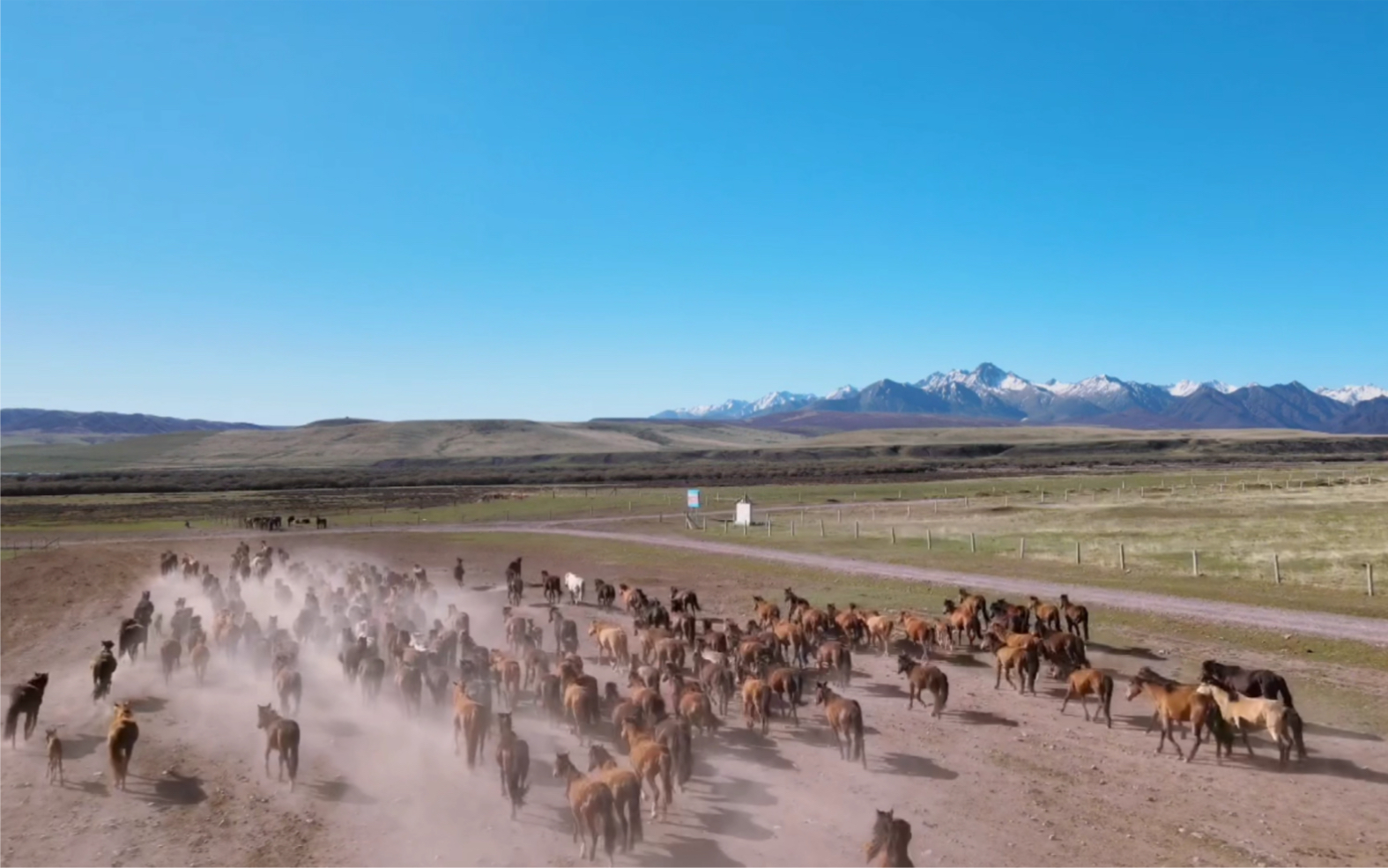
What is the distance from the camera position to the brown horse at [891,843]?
9891mm

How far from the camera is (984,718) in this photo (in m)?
17.3

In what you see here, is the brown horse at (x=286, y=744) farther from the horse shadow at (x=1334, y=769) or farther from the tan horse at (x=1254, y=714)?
the horse shadow at (x=1334, y=769)

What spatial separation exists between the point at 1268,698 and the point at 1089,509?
5224cm

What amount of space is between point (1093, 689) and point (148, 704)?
20.2m

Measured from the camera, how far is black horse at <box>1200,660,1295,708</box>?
15828 mm

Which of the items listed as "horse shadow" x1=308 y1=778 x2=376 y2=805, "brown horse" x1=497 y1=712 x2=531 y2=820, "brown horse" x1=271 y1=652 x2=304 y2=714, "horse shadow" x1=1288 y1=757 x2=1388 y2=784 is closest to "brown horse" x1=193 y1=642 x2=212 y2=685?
"brown horse" x1=271 y1=652 x2=304 y2=714

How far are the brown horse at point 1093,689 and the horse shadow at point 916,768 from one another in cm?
410

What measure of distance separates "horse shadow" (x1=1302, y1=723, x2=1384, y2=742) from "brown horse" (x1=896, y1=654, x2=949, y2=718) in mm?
6328

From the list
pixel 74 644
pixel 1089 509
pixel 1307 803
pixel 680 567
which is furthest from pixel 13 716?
Result: pixel 1089 509

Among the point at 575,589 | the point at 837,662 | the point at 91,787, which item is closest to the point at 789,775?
the point at 837,662

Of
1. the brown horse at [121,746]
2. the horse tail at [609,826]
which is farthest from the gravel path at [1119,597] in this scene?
the brown horse at [121,746]

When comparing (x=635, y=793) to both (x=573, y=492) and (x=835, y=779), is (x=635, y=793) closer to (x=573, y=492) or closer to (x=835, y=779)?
(x=835, y=779)

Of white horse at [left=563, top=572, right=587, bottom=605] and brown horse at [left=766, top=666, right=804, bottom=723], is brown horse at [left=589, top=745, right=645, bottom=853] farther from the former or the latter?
white horse at [left=563, top=572, right=587, bottom=605]

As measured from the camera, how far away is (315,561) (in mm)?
45000
